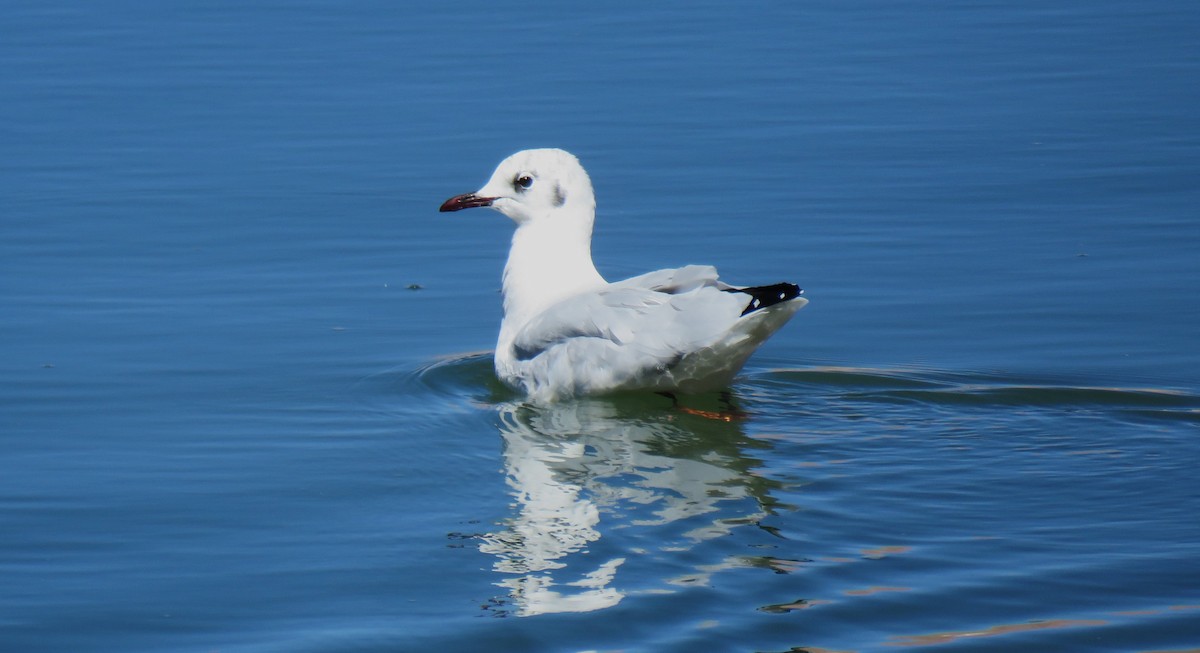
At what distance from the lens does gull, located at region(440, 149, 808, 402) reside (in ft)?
25.1

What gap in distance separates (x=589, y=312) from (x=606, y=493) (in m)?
1.47

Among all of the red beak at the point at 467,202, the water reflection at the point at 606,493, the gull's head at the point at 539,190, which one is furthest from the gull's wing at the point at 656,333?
the red beak at the point at 467,202

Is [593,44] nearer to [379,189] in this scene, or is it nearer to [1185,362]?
[379,189]

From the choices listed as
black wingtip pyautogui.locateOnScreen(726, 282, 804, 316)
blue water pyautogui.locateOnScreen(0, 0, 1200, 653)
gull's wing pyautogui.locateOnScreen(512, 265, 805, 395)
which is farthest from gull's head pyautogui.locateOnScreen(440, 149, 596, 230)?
black wingtip pyautogui.locateOnScreen(726, 282, 804, 316)

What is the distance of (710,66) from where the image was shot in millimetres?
15047

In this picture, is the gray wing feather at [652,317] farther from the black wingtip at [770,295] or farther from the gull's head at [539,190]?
the gull's head at [539,190]

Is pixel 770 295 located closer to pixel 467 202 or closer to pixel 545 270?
pixel 545 270

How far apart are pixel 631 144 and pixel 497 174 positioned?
3.85 meters

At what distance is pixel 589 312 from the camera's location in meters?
8.02

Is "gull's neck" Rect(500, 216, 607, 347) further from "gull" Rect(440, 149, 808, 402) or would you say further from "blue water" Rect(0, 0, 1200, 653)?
"blue water" Rect(0, 0, 1200, 653)

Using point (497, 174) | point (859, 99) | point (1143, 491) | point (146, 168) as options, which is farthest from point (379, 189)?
point (1143, 491)

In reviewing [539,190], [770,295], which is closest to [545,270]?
[539,190]

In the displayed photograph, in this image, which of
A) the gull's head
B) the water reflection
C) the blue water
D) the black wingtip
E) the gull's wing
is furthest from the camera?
the gull's head

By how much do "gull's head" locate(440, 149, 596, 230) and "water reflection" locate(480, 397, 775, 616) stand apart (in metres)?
1.25
